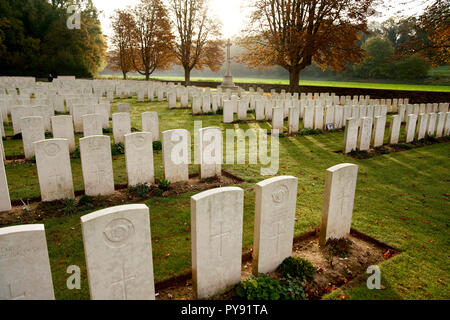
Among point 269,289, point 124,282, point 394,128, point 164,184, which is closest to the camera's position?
point 124,282

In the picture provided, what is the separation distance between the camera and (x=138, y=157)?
5.04 meters

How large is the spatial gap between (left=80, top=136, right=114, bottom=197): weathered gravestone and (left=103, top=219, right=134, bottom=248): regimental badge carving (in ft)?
9.15

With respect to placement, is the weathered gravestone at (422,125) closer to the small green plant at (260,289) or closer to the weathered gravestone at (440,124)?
the weathered gravestone at (440,124)

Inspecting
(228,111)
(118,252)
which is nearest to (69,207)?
(118,252)

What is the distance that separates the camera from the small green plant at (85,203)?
4.41 meters

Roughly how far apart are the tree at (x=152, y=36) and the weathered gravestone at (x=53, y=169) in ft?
88.3

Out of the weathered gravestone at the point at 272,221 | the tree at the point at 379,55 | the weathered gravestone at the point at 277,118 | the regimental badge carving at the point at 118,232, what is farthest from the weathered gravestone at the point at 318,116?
the tree at the point at 379,55

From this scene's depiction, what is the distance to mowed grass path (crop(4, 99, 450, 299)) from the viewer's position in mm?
3055

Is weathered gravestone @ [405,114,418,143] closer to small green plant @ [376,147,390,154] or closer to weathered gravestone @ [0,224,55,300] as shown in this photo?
small green plant @ [376,147,390,154]

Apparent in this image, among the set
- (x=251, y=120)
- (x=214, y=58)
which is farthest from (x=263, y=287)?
(x=214, y=58)

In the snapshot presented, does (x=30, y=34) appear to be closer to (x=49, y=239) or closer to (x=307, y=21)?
(x=307, y=21)

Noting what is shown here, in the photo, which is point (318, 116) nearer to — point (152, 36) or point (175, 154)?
point (175, 154)

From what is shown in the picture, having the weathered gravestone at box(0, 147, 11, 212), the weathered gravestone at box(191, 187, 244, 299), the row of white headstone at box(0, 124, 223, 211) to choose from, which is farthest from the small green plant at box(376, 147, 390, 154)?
the weathered gravestone at box(0, 147, 11, 212)

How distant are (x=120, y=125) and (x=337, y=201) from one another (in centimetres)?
577
